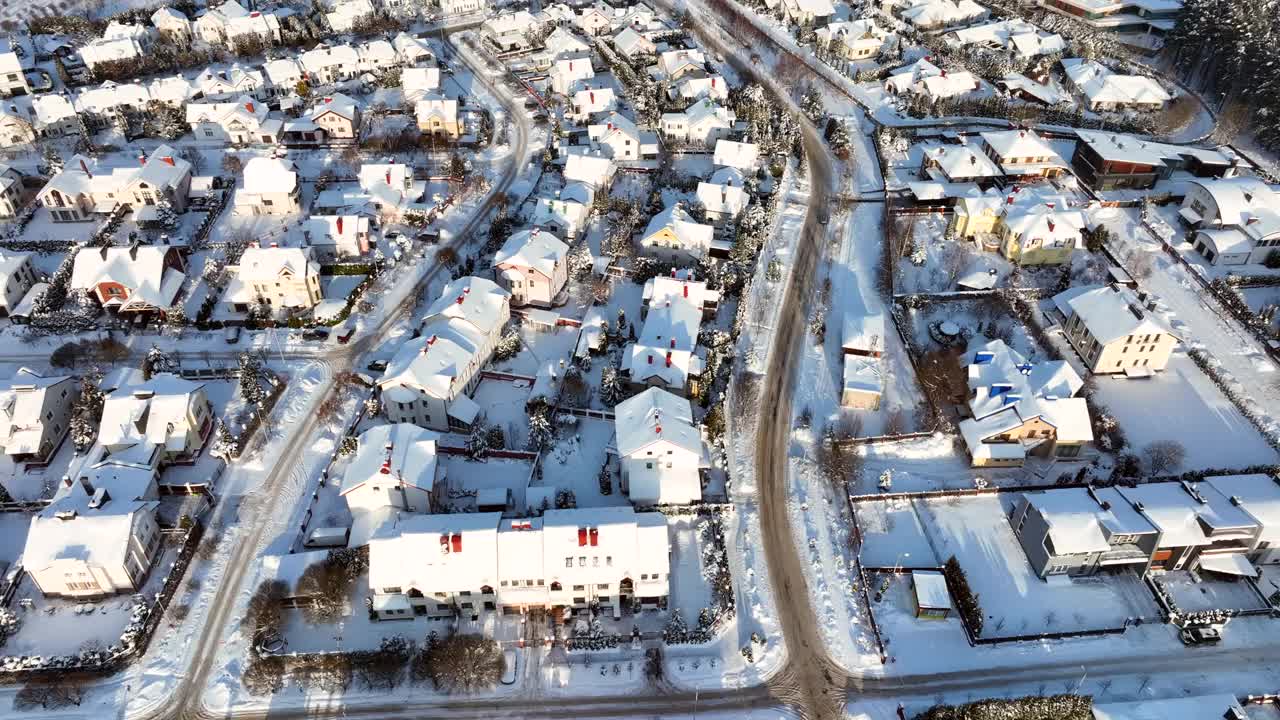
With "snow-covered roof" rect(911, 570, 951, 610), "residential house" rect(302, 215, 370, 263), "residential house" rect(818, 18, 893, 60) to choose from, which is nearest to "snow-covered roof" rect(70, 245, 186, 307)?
"residential house" rect(302, 215, 370, 263)

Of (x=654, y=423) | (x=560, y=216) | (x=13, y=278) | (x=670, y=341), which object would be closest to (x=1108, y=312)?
(x=670, y=341)

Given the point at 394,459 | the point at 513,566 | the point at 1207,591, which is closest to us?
the point at 513,566

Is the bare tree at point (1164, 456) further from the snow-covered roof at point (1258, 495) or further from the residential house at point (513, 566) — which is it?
the residential house at point (513, 566)

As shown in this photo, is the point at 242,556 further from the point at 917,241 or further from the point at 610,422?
the point at 917,241

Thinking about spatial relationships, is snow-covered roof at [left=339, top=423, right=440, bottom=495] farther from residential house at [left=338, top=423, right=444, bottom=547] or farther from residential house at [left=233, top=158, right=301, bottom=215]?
residential house at [left=233, top=158, right=301, bottom=215]

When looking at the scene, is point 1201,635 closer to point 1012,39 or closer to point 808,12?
point 1012,39

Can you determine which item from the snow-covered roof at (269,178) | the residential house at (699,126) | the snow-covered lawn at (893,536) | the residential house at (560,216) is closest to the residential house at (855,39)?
the residential house at (699,126)
